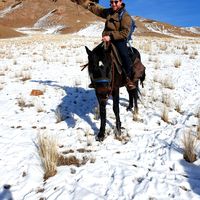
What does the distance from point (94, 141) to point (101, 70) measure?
1489mm

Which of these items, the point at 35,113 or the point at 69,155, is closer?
the point at 69,155

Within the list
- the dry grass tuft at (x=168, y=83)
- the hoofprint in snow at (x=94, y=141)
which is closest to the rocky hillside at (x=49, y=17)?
the dry grass tuft at (x=168, y=83)

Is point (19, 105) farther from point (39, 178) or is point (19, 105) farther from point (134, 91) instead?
point (39, 178)

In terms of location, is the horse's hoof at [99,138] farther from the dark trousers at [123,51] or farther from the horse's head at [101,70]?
the dark trousers at [123,51]

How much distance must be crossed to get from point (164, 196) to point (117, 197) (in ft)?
2.14

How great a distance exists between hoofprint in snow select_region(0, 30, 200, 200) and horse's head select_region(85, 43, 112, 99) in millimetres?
1135

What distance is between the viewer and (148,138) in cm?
670

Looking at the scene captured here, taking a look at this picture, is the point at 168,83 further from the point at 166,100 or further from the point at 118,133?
the point at 118,133

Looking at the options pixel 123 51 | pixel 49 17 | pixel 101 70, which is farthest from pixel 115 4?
pixel 49 17

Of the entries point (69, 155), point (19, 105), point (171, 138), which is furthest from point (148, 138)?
point (19, 105)

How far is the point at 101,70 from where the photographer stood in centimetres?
639

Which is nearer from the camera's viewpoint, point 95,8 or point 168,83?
point 95,8

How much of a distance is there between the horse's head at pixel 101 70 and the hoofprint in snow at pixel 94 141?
113 centimetres

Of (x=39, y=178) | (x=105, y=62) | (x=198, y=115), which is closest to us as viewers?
(x=39, y=178)
